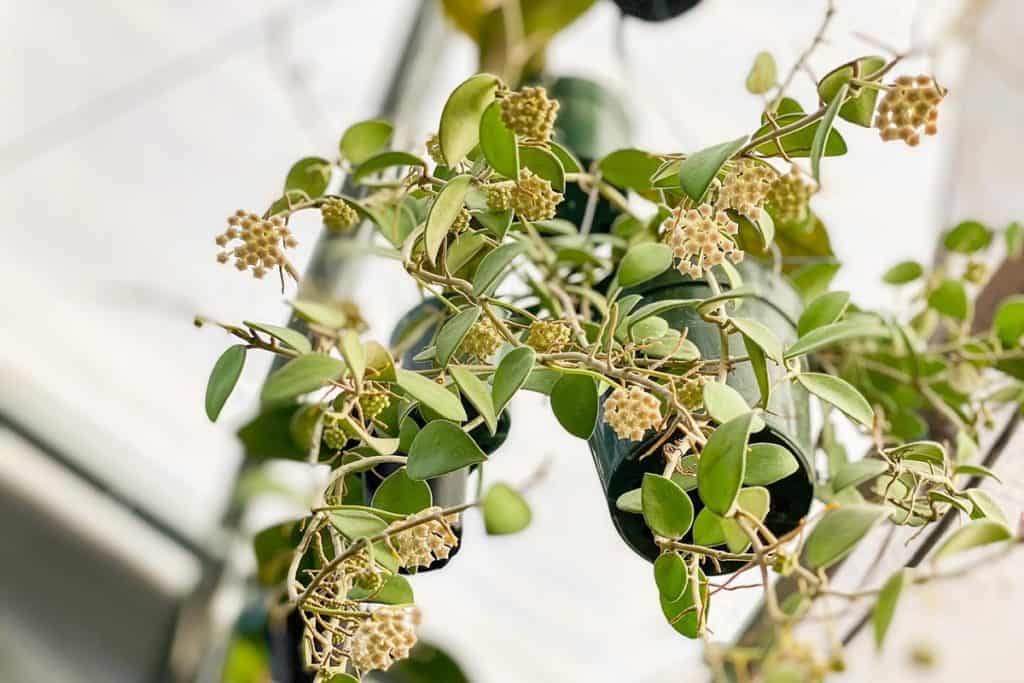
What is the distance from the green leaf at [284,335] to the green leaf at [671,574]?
231 millimetres

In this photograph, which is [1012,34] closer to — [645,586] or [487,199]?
[645,586]

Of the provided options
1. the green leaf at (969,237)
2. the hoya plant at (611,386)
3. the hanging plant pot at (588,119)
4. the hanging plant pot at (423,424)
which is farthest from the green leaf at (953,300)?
the hanging plant pot at (423,424)

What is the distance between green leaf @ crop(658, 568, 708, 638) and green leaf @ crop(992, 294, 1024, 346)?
1.35 ft

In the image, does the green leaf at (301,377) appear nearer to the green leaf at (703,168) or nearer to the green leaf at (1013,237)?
the green leaf at (703,168)

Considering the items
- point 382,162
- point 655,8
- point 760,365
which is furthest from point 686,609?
point 655,8

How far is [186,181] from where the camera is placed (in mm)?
1854

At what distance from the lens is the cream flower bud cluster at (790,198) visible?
0.66m

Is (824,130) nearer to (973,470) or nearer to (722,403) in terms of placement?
(722,403)

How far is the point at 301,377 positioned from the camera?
0.50 meters

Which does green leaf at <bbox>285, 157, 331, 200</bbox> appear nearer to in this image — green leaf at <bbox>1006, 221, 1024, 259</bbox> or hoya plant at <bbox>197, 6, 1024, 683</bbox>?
hoya plant at <bbox>197, 6, 1024, 683</bbox>

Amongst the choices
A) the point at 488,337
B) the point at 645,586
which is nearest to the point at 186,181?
the point at 645,586

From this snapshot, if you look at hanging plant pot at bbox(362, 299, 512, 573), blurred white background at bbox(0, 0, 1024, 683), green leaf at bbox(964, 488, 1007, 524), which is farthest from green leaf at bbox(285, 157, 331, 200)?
blurred white background at bbox(0, 0, 1024, 683)

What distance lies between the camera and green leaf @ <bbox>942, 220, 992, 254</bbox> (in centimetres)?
92

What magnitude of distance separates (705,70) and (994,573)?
3.24 ft
